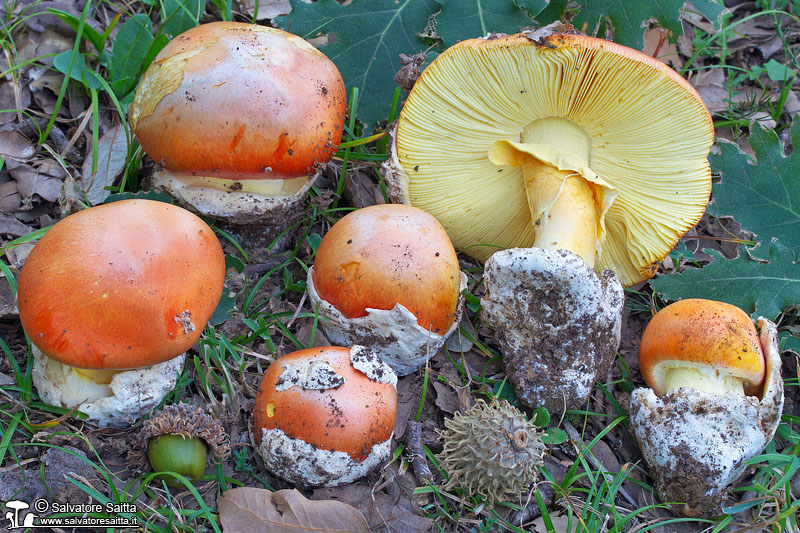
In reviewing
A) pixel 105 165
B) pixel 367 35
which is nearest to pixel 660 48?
pixel 367 35

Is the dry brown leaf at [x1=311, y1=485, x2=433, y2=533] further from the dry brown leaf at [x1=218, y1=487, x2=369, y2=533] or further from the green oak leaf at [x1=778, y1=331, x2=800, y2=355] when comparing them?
the green oak leaf at [x1=778, y1=331, x2=800, y2=355]

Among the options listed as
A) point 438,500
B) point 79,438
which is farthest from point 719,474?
point 79,438

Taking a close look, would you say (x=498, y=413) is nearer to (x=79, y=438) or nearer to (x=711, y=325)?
(x=711, y=325)

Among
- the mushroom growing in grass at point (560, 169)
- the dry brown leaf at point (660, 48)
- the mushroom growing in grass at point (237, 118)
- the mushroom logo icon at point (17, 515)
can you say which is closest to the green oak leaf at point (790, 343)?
the mushroom growing in grass at point (560, 169)

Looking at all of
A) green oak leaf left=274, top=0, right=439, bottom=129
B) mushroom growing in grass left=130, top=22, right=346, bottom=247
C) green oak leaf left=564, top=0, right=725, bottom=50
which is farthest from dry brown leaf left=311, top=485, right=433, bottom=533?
green oak leaf left=564, top=0, right=725, bottom=50

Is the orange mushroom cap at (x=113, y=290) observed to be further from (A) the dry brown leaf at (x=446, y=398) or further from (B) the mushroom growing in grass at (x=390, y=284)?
(A) the dry brown leaf at (x=446, y=398)

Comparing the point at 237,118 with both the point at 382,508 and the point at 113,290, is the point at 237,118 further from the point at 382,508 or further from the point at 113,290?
the point at 382,508
